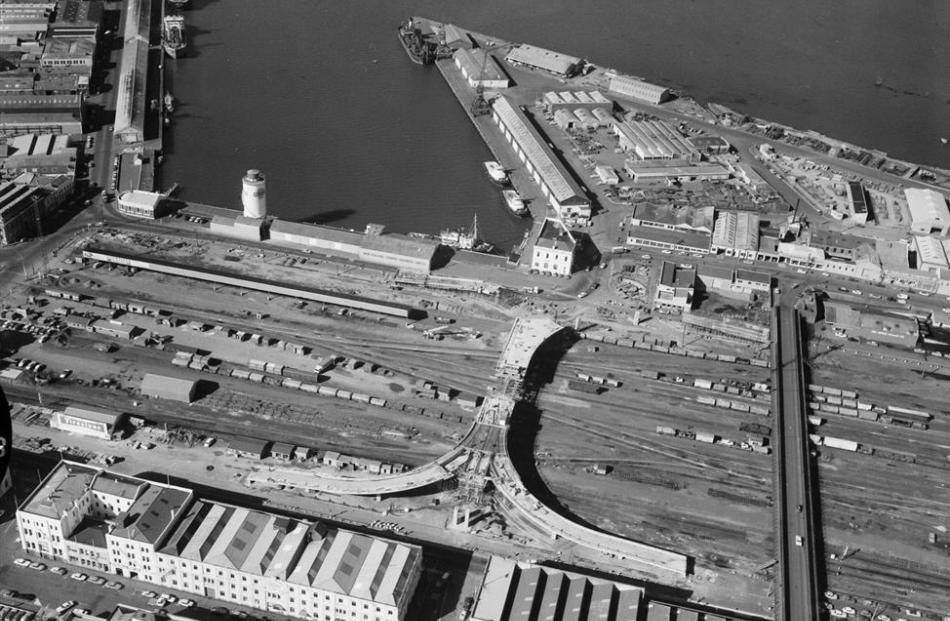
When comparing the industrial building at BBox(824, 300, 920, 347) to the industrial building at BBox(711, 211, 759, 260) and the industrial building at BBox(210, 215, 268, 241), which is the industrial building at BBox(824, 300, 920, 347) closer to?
the industrial building at BBox(711, 211, 759, 260)

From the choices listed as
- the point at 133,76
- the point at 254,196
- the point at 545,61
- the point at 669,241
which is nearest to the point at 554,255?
the point at 669,241

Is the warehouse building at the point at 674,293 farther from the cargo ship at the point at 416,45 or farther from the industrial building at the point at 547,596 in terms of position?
the cargo ship at the point at 416,45

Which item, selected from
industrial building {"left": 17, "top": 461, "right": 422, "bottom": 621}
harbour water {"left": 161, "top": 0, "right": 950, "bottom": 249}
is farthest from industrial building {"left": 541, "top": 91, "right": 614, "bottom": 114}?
industrial building {"left": 17, "top": 461, "right": 422, "bottom": 621}

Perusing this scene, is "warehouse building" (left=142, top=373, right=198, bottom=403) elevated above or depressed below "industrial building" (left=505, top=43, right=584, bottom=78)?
below

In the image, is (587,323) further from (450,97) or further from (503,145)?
(450,97)

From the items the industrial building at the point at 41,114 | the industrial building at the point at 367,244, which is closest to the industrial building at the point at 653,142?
the industrial building at the point at 367,244
